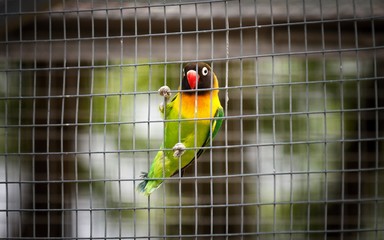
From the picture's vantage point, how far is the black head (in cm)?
206

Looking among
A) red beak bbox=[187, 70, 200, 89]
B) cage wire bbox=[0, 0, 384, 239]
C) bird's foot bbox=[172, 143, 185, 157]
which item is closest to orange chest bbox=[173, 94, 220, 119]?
red beak bbox=[187, 70, 200, 89]

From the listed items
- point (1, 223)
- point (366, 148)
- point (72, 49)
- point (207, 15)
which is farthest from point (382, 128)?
point (1, 223)

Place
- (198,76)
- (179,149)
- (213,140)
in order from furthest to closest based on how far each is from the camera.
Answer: (213,140), (198,76), (179,149)

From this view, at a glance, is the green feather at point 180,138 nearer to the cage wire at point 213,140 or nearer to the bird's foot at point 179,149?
the bird's foot at point 179,149

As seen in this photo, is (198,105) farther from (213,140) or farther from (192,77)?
(213,140)

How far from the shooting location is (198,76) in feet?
6.91


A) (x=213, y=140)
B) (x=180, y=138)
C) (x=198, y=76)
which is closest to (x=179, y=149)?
(x=180, y=138)

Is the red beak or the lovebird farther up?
the red beak

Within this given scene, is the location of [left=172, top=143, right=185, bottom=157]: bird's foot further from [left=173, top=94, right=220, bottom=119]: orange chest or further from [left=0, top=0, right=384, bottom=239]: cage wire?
[left=0, top=0, right=384, bottom=239]: cage wire

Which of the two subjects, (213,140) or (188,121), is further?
Answer: (213,140)

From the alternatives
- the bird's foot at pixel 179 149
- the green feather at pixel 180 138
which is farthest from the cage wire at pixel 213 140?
the bird's foot at pixel 179 149

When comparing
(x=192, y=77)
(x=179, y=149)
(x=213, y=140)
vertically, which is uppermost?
(x=192, y=77)

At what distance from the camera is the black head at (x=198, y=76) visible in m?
2.06

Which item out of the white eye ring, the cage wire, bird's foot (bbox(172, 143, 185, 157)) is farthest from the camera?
the cage wire
